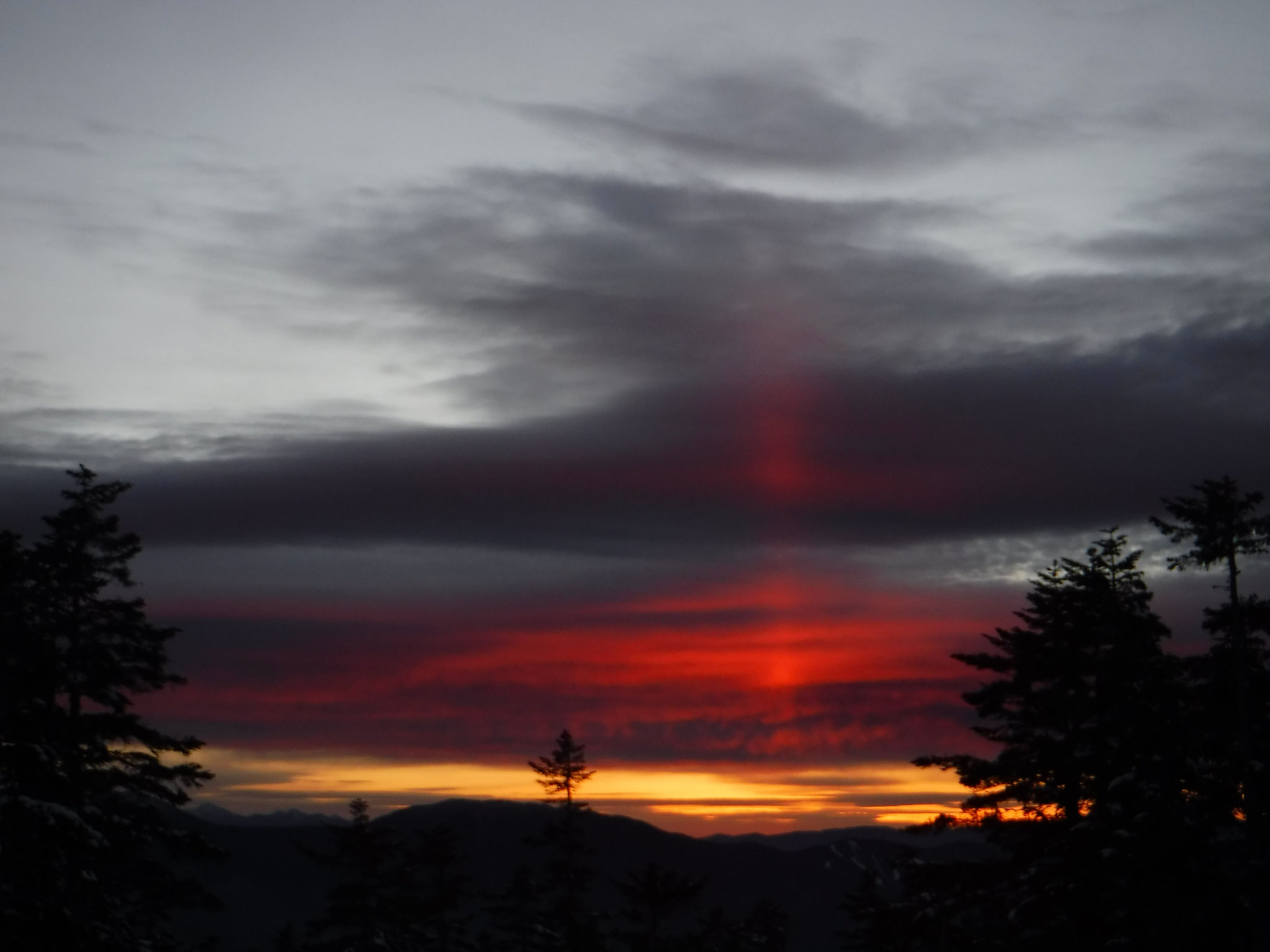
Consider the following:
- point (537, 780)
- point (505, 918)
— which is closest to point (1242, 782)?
point (537, 780)

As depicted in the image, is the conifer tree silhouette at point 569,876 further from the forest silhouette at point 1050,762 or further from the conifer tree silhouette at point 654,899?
the forest silhouette at point 1050,762

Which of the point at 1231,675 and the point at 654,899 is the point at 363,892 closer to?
the point at 654,899

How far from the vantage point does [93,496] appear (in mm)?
36625

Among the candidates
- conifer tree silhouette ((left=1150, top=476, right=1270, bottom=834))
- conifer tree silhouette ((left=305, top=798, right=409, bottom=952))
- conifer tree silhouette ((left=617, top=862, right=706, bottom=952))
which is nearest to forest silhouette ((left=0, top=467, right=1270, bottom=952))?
conifer tree silhouette ((left=1150, top=476, right=1270, bottom=834))

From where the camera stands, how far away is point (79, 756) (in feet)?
107

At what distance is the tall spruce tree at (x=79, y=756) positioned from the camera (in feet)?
80.2

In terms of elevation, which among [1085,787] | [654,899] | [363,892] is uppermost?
[1085,787]

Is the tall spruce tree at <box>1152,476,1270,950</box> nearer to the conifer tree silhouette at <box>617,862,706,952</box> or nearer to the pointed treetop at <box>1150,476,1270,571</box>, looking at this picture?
the pointed treetop at <box>1150,476,1270,571</box>

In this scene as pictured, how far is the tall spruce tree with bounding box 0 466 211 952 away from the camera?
962 inches

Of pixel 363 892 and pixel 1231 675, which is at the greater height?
pixel 1231 675

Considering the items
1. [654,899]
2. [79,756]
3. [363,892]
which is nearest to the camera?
[79,756]

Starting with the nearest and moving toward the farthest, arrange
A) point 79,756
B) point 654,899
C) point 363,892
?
point 79,756
point 363,892
point 654,899

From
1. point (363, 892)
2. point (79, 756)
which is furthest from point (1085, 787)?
point (363, 892)

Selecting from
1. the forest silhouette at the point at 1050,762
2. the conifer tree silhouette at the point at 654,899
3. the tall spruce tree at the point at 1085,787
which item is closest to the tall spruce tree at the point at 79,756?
the forest silhouette at the point at 1050,762
